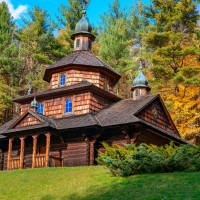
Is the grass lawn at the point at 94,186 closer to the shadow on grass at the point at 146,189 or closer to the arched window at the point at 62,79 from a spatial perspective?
the shadow on grass at the point at 146,189

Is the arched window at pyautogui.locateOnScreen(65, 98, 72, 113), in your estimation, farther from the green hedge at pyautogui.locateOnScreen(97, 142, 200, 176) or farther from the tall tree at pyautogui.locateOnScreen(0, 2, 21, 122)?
the tall tree at pyautogui.locateOnScreen(0, 2, 21, 122)

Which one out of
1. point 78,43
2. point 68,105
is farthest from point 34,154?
point 78,43

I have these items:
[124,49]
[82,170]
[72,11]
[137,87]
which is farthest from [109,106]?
[72,11]

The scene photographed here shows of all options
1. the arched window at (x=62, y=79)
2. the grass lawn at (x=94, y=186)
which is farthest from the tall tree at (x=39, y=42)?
the grass lawn at (x=94, y=186)

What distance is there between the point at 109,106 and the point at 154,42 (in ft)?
40.8

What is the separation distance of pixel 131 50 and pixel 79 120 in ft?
92.6

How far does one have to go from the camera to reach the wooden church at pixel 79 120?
2531 cm

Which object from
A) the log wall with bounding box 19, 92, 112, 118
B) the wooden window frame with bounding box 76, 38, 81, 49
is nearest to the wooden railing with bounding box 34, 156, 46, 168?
the log wall with bounding box 19, 92, 112, 118

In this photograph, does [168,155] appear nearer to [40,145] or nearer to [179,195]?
[179,195]

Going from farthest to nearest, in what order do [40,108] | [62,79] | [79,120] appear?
[62,79]
[40,108]
[79,120]

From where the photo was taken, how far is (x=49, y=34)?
47438 millimetres

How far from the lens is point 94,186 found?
1694cm

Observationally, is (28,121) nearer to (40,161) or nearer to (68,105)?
(40,161)

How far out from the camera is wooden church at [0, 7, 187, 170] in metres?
25.3
